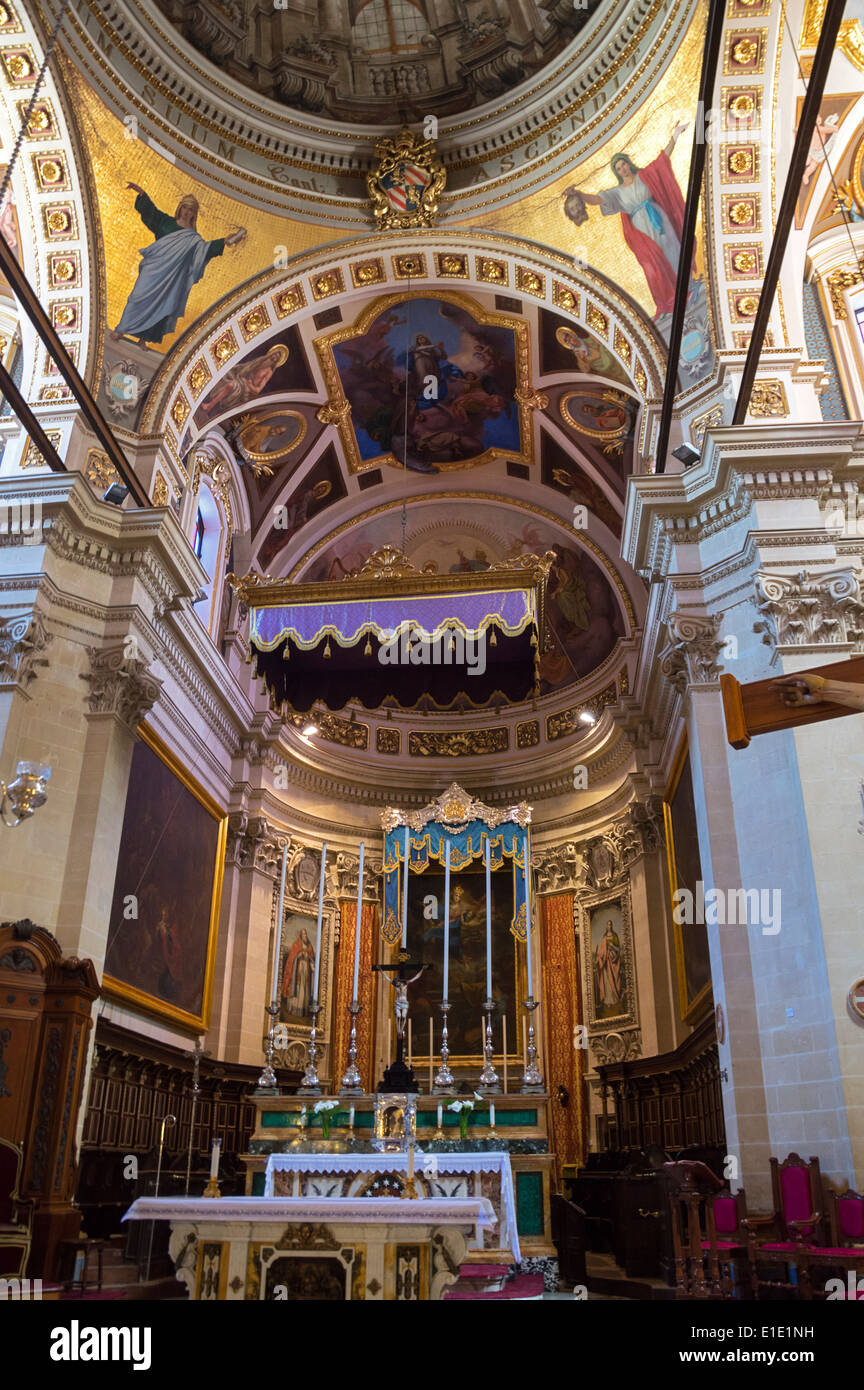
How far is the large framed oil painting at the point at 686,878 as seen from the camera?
35.7 ft

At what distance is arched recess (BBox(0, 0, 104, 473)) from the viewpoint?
1113cm

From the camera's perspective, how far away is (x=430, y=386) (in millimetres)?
15492

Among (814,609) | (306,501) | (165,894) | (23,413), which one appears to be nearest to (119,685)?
(165,894)

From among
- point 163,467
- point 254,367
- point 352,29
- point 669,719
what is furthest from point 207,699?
point 352,29

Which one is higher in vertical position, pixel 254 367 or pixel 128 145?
pixel 128 145

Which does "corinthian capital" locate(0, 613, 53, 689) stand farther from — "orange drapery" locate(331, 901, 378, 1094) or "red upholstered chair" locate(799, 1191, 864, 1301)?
"red upholstered chair" locate(799, 1191, 864, 1301)

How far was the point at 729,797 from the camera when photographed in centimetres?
937

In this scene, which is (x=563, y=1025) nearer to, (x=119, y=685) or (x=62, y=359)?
(x=119, y=685)

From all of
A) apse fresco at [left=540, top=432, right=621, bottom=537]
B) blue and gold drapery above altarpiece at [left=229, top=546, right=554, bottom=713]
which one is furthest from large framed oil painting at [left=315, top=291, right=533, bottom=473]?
blue and gold drapery above altarpiece at [left=229, top=546, right=554, bottom=713]

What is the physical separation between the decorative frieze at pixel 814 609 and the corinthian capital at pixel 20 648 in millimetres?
6813

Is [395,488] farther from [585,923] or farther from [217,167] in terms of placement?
[585,923]

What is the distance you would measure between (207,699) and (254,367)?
177 inches

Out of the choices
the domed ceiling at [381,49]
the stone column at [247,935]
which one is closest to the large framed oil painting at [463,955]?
the stone column at [247,935]

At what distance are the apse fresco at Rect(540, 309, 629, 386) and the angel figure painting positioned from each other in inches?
171
